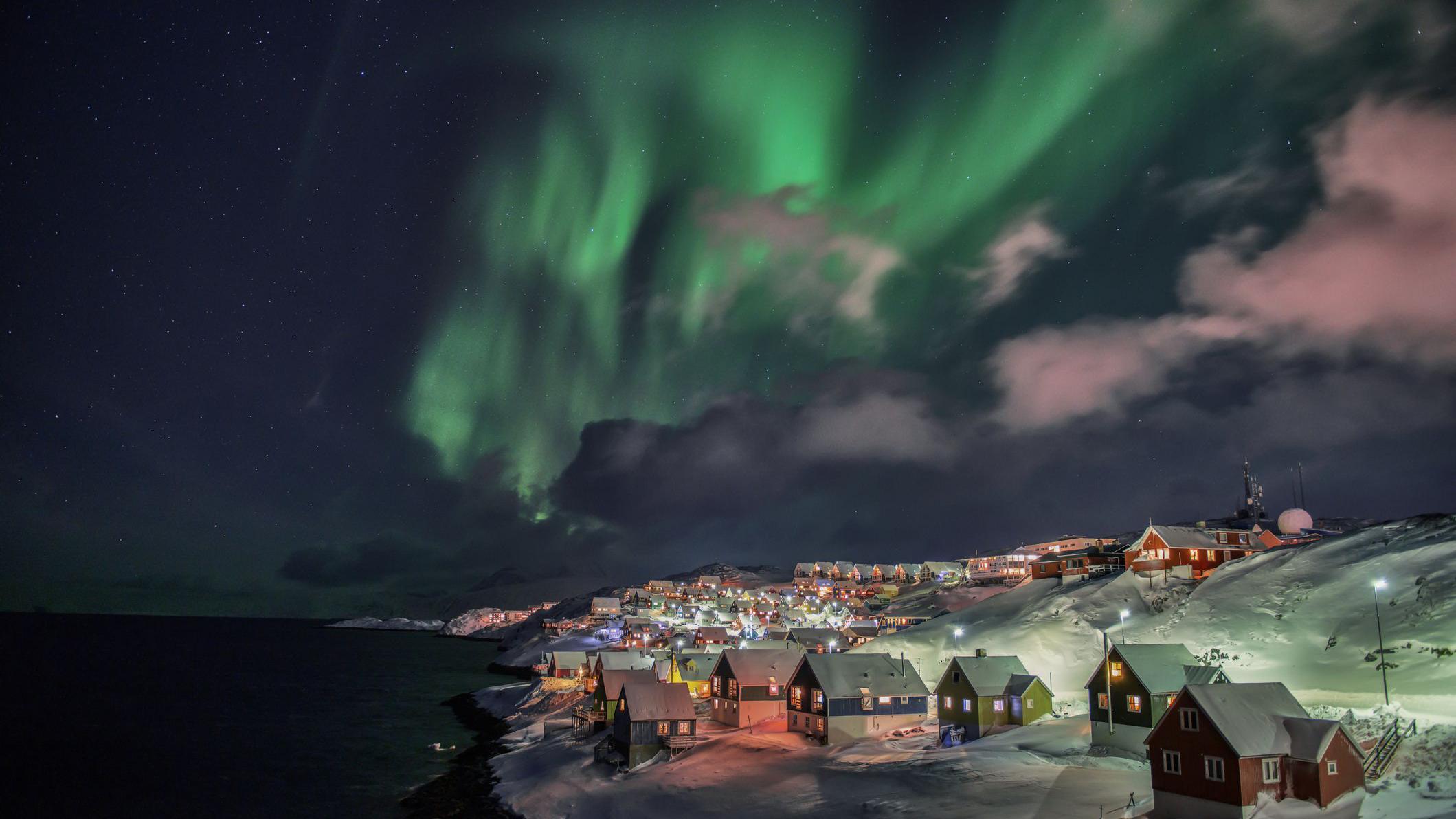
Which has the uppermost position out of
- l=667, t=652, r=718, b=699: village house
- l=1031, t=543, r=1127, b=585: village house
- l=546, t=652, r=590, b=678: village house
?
l=1031, t=543, r=1127, b=585: village house

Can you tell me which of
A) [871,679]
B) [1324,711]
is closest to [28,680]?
[871,679]

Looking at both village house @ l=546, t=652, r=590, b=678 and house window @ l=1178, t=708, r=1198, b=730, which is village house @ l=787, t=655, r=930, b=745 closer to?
house window @ l=1178, t=708, r=1198, b=730

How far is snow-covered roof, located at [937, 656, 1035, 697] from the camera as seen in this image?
189 feet

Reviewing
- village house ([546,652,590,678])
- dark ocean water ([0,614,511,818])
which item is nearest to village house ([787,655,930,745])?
dark ocean water ([0,614,511,818])

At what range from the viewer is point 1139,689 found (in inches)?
→ 1874

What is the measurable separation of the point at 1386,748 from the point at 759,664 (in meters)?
46.6

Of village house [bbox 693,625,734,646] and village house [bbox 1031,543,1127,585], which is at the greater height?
village house [bbox 1031,543,1127,585]

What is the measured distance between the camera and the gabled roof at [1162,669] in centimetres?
4747

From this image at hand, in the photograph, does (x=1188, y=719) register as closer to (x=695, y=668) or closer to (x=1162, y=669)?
(x=1162, y=669)

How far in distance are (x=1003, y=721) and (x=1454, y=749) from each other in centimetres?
2752

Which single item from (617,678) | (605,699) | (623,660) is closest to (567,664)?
(623,660)

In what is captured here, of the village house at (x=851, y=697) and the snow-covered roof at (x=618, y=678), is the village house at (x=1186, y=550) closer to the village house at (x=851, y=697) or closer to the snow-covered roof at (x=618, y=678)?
the village house at (x=851, y=697)

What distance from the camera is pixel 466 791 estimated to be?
61906 millimetres

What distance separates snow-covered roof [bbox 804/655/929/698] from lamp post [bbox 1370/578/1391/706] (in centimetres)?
3121
